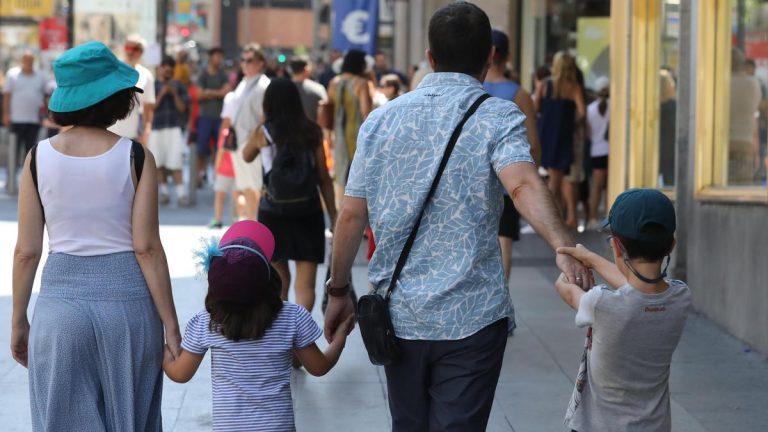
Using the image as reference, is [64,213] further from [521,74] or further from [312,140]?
[521,74]

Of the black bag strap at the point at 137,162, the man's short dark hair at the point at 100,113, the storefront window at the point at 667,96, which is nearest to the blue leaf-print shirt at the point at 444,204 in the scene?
the black bag strap at the point at 137,162

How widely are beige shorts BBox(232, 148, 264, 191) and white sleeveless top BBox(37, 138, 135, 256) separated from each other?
24.7 ft

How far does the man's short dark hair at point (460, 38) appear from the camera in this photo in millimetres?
4086

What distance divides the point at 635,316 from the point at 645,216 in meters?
0.30

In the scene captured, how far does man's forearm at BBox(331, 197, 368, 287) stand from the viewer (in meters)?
4.21

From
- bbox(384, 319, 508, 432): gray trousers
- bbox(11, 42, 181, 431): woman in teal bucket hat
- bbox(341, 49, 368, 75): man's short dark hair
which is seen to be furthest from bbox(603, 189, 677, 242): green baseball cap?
bbox(341, 49, 368, 75): man's short dark hair

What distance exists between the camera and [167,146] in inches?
671

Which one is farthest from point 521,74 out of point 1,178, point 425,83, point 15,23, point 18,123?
point 425,83

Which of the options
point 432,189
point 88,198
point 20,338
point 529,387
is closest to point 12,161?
point 529,387

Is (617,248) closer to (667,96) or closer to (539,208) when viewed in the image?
(539,208)

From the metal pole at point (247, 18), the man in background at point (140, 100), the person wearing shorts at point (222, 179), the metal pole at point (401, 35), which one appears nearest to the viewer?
Answer: the man in background at point (140, 100)

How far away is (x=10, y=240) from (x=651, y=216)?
10639 mm

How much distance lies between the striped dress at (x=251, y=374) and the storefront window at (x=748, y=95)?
198 inches

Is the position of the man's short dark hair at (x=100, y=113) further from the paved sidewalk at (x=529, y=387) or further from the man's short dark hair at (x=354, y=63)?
the man's short dark hair at (x=354, y=63)
